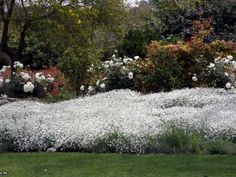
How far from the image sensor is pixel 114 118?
11.3m

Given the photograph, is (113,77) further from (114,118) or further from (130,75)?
(114,118)

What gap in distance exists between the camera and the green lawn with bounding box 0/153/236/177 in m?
7.80

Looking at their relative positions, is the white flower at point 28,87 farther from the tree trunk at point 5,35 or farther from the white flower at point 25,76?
the tree trunk at point 5,35

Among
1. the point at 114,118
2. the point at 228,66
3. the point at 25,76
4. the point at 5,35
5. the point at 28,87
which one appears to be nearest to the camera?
the point at 114,118

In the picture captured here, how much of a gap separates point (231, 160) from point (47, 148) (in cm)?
296

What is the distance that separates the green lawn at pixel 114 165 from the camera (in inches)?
307

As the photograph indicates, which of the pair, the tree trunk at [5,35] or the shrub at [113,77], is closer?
the shrub at [113,77]

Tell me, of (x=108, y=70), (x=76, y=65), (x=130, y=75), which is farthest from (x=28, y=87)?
(x=130, y=75)

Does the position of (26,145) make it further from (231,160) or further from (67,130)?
(231,160)

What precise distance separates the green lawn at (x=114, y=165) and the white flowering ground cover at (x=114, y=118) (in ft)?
1.90

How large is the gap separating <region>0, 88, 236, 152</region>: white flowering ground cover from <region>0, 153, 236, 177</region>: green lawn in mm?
581

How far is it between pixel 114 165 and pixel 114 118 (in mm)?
2961

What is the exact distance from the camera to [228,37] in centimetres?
2339

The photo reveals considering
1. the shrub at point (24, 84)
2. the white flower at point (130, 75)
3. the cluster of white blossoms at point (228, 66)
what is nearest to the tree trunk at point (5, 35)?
the shrub at point (24, 84)
